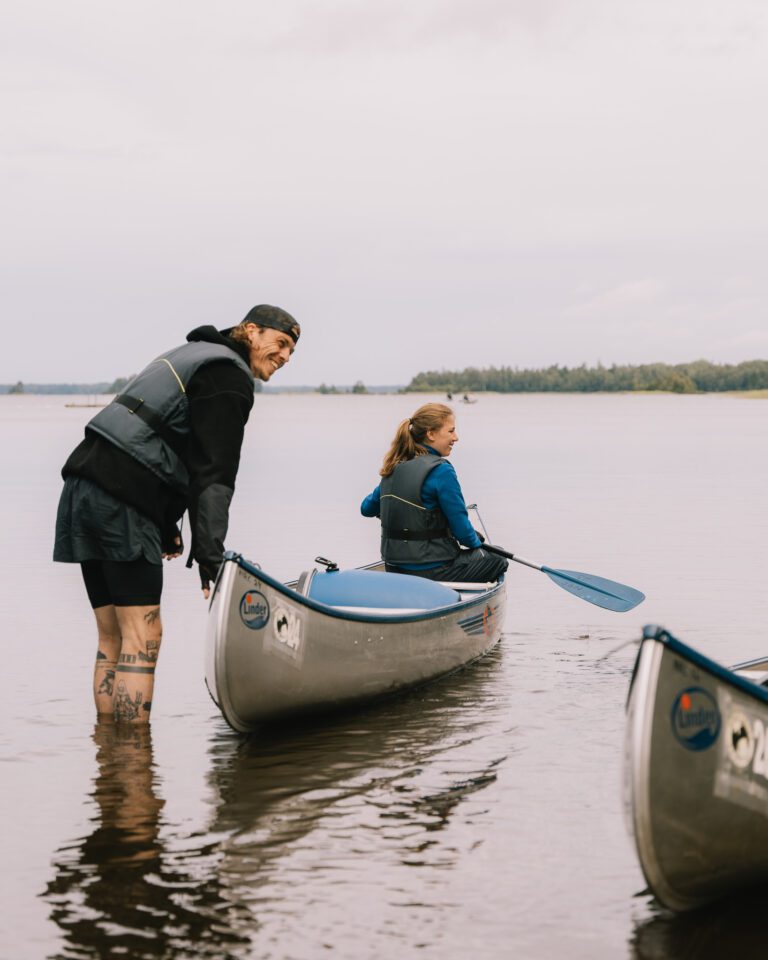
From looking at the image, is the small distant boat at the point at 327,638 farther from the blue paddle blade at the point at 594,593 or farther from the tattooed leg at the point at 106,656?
the blue paddle blade at the point at 594,593

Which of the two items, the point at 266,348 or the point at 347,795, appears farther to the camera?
the point at 266,348

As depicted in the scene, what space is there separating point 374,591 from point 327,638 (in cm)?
123

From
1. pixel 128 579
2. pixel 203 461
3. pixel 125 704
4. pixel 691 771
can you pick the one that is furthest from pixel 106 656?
pixel 691 771

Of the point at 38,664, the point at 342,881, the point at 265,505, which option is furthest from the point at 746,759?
the point at 265,505

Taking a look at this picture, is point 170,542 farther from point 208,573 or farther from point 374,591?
point 374,591

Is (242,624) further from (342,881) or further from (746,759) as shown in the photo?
(746,759)

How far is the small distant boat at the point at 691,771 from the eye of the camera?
420 centimetres

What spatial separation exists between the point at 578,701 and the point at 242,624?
259cm

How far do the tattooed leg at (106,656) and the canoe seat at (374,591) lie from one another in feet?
5.23

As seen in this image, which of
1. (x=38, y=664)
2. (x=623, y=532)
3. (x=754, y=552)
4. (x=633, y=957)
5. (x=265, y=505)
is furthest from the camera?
(x=265, y=505)

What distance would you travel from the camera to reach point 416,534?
9.31 meters

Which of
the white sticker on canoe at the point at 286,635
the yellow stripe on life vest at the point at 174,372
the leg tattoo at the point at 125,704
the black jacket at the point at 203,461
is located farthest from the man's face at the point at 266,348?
the leg tattoo at the point at 125,704

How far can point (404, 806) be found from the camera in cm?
592

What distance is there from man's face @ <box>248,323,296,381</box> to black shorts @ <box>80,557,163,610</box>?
103 cm
